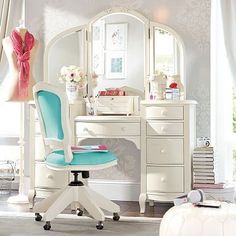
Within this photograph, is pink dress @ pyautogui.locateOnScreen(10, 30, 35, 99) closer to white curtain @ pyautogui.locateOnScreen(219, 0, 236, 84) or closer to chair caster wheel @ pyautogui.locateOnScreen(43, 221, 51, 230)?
chair caster wheel @ pyautogui.locateOnScreen(43, 221, 51, 230)

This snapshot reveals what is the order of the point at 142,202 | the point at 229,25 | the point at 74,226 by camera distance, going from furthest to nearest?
1. the point at 229,25
2. the point at 142,202
3. the point at 74,226

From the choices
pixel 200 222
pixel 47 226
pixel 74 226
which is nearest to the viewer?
pixel 200 222

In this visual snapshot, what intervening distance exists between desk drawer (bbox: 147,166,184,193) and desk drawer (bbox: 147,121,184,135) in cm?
28

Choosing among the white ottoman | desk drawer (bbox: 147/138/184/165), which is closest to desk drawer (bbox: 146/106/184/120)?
desk drawer (bbox: 147/138/184/165)

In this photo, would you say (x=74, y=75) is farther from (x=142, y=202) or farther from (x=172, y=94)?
(x=142, y=202)

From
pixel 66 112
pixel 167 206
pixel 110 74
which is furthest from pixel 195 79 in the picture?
pixel 66 112

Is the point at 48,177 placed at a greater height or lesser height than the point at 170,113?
lesser

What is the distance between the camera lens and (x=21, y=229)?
3.86m

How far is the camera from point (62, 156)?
4.00 m

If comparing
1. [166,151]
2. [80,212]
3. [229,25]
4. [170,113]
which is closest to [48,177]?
[80,212]

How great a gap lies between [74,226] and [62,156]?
51 centimetres

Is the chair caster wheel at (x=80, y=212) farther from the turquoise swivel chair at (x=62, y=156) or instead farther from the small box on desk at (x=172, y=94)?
the small box on desk at (x=172, y=94)

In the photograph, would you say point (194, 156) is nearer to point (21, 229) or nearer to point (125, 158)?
point (125, 158)

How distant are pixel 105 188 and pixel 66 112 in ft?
4.80
